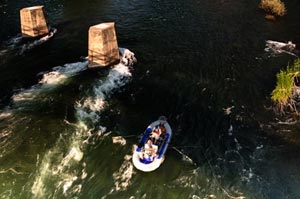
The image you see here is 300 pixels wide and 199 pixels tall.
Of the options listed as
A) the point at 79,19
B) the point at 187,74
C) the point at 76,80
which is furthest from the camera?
the point at 79,19

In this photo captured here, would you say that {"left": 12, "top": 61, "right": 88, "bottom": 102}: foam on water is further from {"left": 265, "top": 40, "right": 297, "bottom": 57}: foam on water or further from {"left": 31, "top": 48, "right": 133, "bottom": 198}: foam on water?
{"left": 265, "top": 40, "right": 297, "bottom": 57}: foam on water

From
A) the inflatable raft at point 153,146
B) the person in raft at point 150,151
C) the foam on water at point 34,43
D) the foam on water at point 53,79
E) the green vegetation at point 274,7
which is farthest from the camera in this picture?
the green vegetation at point 274,7

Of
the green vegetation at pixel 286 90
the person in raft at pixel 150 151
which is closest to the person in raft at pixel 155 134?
the person in raft at pixel 150 151

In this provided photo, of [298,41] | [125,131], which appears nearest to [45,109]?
[125,131]

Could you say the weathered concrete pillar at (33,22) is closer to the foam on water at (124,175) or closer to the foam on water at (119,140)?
the foam on water at (119,140)

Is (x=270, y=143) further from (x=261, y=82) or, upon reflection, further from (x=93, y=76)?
(x=93, y=76)
